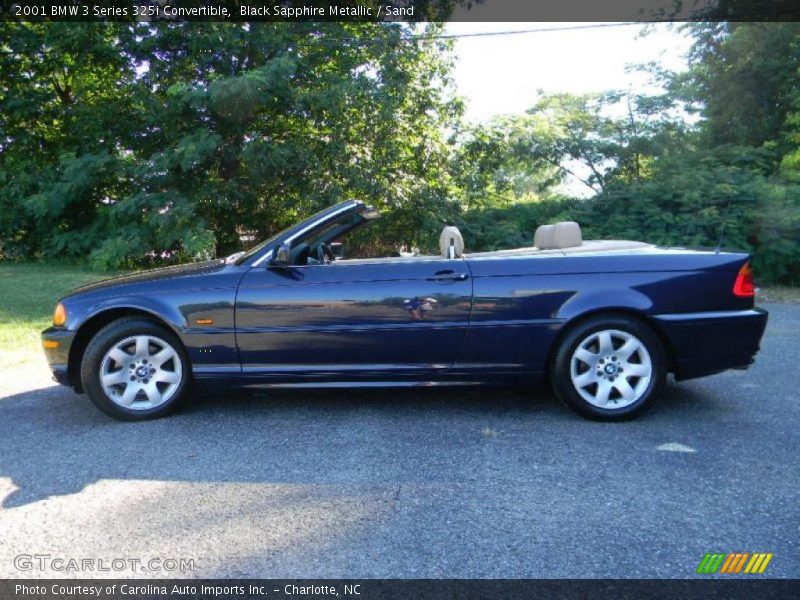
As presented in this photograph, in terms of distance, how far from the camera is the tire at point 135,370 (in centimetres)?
430

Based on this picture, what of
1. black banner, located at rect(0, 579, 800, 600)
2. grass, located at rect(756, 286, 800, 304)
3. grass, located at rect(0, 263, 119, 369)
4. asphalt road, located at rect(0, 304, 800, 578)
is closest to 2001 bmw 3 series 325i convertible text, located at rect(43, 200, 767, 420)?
asphalt road, located at rect(0, 304, 800, 578)

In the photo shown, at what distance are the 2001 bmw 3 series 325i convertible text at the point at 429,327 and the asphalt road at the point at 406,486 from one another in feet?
0.96

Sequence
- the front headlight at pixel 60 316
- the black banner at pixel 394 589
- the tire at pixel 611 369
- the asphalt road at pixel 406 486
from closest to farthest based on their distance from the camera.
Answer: the black banner at pixel 394 589, the asphalt road at pixel 406 486, the tire at pixel 611 369, the front headlight at pixel 60 316

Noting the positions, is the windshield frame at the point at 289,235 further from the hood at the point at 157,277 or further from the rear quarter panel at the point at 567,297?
the rear quarter panel at the point at 567,297

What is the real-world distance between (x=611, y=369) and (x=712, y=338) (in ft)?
2.25

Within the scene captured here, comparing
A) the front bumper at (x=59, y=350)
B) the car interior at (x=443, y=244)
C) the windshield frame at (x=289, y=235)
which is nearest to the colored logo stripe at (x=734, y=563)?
the car interior at (x=443, y=244)

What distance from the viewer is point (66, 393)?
511 cm

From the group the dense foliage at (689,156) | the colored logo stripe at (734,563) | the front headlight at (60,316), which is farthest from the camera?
the dense foliage at (689,156)

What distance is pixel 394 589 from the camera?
7.57ft

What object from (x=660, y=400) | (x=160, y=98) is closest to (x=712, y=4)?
(x=160, y=98)

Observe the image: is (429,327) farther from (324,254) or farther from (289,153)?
(289,153)

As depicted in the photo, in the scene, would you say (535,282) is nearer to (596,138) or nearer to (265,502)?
(265,502)

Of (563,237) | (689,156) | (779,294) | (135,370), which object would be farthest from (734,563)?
(689,156)

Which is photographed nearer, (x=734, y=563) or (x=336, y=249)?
(x=734, y=563)
